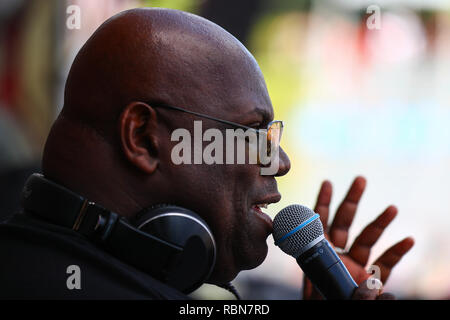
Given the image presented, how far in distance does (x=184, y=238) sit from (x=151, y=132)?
0.35 meters

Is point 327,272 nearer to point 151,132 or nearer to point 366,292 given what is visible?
point 366,292

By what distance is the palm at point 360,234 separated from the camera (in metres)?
2.64

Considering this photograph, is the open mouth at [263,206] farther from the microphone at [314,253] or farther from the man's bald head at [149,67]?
the man's bald head at [149,67]

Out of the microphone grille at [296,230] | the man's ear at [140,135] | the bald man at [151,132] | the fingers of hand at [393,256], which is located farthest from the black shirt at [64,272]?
the fingers of hand at [393,256]

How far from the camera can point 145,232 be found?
1.81 m

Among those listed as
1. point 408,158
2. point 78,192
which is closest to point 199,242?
point 78,192

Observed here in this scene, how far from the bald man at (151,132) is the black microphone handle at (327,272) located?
0.07m

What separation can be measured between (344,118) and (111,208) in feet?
19.4

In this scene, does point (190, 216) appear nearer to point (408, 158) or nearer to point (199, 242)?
point (199, 242)

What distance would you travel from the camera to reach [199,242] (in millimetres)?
1904

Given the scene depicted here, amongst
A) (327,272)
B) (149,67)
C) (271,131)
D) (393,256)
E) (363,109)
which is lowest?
(393,256)

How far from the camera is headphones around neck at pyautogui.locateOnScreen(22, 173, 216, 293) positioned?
1777mm

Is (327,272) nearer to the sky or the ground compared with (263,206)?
nearer to the ground

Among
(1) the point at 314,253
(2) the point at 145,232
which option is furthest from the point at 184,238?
(1) the point at 314,253
